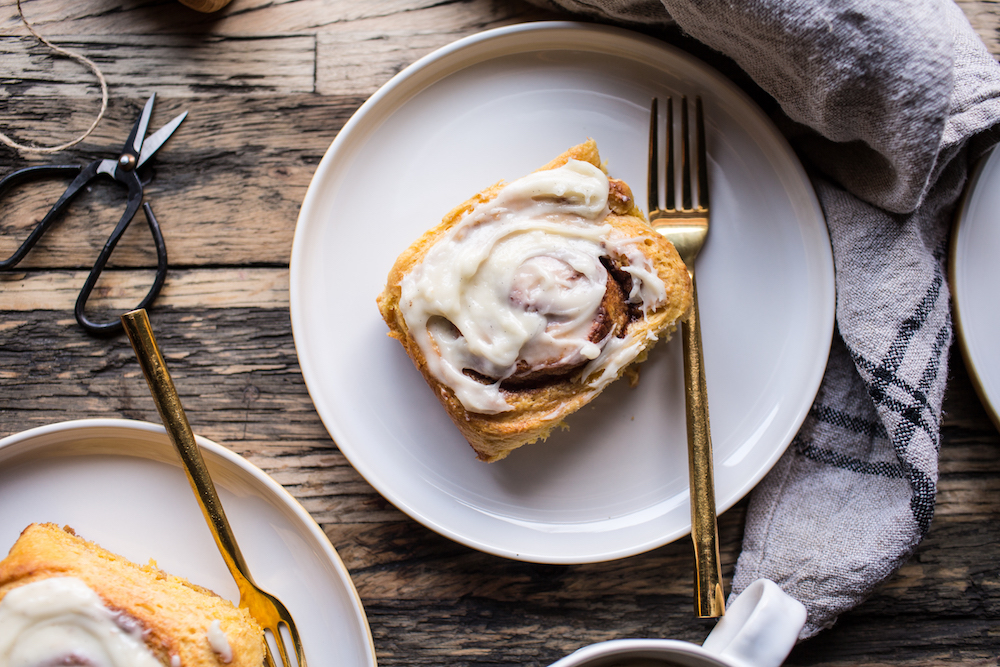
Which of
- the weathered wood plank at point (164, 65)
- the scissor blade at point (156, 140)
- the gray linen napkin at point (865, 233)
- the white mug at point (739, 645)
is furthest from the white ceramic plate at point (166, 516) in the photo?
the gray linen napkin at point (865, 233)

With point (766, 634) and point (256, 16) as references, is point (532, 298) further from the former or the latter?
point (256, 16)

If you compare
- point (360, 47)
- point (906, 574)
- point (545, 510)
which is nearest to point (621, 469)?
point (545, 510)

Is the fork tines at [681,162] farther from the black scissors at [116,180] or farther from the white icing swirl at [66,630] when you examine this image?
the white icing swirl at [66,630]

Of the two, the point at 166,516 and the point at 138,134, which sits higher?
the point at 138,134

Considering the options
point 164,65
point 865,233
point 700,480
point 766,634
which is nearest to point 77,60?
point 164,65

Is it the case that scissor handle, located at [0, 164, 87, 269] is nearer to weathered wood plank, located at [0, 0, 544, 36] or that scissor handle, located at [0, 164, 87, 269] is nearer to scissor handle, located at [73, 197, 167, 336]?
scissor handle, located at [73, 197, 167, 336]

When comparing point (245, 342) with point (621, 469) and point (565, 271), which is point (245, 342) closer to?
point (565, 271)
